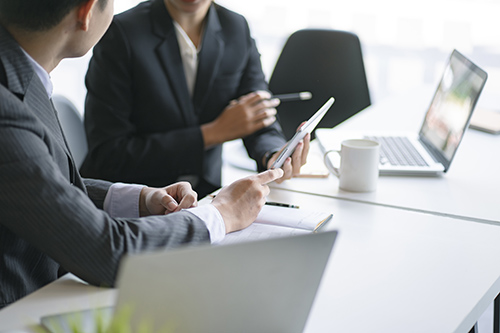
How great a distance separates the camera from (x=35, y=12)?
1119 mm

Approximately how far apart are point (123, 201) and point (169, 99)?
Result: 781 millimetres

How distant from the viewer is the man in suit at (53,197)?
0.99 meters

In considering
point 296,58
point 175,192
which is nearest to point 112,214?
point 175,192

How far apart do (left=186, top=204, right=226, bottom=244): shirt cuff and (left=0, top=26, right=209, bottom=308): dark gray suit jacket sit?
15 millimetres

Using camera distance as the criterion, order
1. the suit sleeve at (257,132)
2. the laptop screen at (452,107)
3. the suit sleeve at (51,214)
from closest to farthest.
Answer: the suit sleeve at (51,214)
the laptop screen at (452,107)
the suit sleeve at (257,132)

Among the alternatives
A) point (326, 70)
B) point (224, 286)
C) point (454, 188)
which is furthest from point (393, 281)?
point (326, 70)

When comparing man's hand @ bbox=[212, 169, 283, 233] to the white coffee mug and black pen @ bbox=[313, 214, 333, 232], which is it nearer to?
black pen @ bbox=[313, 214, 333, 232]

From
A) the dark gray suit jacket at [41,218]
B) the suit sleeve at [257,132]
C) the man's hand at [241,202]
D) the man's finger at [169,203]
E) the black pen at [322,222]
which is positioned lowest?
the suit sleeve at [257,132]

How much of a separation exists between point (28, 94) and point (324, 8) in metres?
3.35

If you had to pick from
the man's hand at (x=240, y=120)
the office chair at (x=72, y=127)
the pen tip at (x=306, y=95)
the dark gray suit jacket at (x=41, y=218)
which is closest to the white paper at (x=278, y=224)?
the dark gray suit jacket at (x=41, y=218)

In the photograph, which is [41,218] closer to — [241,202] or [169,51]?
[241,202]

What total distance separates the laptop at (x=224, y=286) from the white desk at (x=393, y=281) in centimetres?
12

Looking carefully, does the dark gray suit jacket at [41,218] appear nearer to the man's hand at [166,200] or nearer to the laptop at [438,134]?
the man's hand at [166,200]

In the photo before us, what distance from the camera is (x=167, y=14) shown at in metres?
2.12
